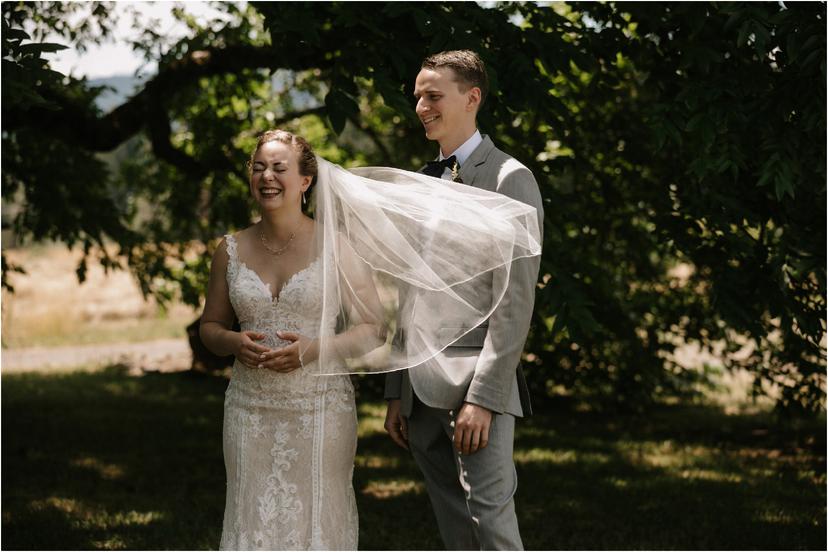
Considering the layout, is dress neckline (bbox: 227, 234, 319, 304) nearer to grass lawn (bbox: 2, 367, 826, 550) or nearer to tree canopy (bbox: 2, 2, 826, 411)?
tree canopy (bbox: 2, 2, 826, 411)

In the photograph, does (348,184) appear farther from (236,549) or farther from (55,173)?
(55,173)

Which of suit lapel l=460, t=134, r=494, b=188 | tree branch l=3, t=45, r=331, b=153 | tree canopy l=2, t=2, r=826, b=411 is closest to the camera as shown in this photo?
suit lapel l=460, t=134, r=494, b=188

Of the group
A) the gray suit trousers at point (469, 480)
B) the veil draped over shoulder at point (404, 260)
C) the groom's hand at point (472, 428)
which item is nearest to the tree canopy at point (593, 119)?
the veil draped over shoulder at point (404, 260)

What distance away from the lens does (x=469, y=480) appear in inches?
127

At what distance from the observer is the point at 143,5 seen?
9008 millimetres

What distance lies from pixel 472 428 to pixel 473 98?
118 centimetres

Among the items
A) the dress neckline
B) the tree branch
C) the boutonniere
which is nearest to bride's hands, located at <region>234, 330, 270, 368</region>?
the dress neckline

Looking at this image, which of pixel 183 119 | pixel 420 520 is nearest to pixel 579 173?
pixel 420 520

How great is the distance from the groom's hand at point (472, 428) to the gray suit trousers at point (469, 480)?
0.06 meters

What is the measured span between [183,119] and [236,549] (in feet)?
29.0

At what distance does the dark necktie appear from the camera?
342 centimetres

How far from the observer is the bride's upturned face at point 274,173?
354 centimetres

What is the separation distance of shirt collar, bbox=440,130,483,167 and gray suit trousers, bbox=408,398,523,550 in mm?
916

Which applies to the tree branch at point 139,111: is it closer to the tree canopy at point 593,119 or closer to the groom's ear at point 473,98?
the tree canopy at point 593,119
